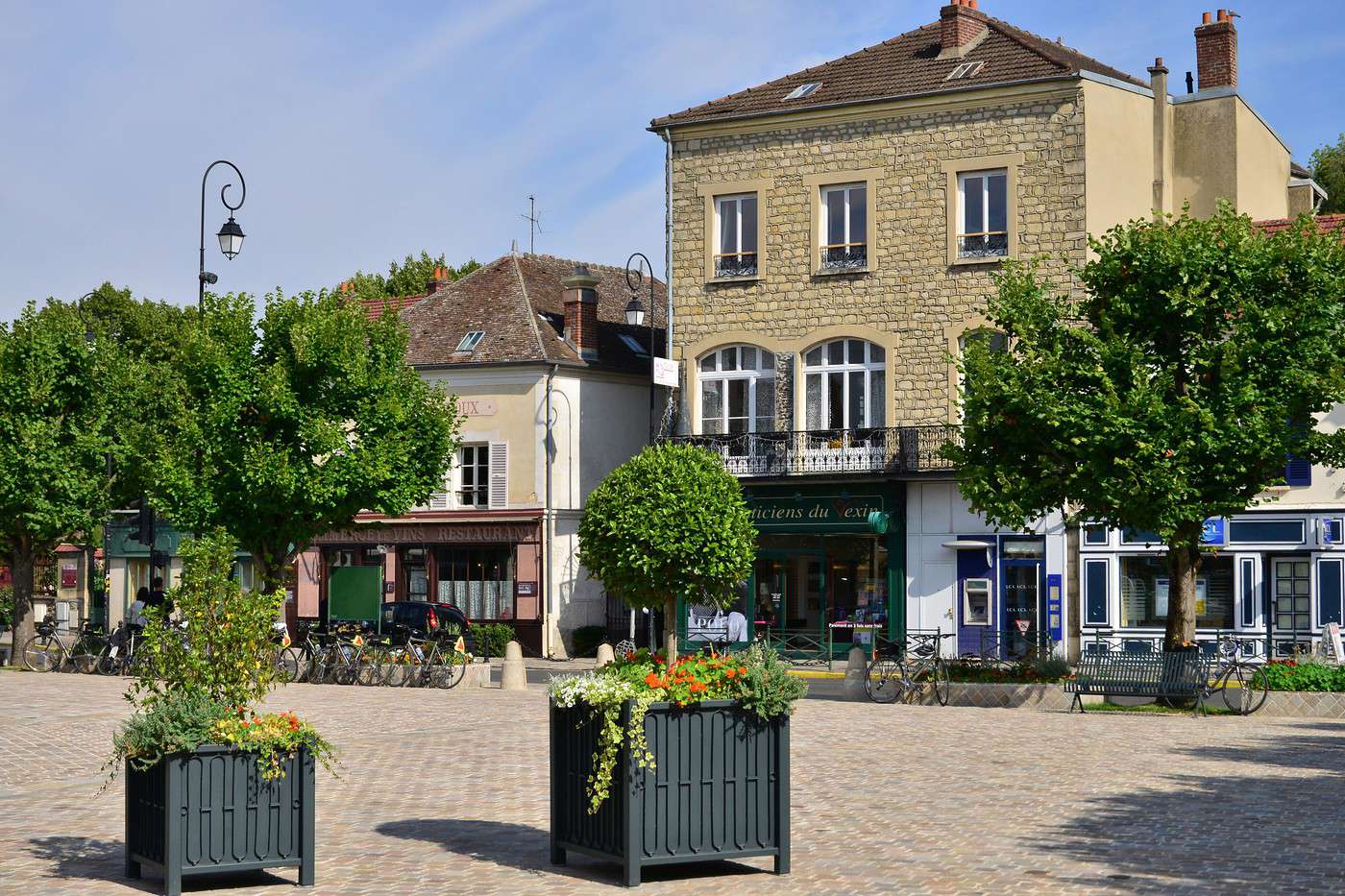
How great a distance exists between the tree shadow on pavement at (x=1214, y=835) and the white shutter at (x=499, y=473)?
2643 centimetres

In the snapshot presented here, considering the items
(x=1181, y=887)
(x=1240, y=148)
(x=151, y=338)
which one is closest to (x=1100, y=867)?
(x=1181, y=887)

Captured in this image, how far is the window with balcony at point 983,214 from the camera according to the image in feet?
117

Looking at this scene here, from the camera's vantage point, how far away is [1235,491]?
23.6m

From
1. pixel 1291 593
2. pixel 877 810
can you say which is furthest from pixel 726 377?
pixel 877 810

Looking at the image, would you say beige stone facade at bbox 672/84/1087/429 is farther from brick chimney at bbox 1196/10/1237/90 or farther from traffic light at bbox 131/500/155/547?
traffic light at bbox 131/500/155/547

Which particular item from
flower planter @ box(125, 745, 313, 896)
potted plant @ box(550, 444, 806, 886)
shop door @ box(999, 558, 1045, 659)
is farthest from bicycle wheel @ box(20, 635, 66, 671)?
potted plant @ box(550, 444, 806, 886)

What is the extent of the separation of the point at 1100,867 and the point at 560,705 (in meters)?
3.31

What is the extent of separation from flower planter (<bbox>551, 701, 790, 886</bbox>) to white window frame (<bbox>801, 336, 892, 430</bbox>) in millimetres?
26193

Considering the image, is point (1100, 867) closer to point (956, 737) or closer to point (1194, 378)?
point (956, 737)

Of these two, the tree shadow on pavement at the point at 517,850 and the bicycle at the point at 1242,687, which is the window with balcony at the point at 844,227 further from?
the tree shadow on pavement at the point at 517,850

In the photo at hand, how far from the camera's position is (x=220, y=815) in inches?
400

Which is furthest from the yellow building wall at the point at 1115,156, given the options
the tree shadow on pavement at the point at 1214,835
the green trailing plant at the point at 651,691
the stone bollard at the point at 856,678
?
the green trailing plant at the point at 651,691

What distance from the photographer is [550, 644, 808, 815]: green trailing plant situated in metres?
10.1

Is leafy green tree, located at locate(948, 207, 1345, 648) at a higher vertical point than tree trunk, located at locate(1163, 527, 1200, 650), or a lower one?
higher
